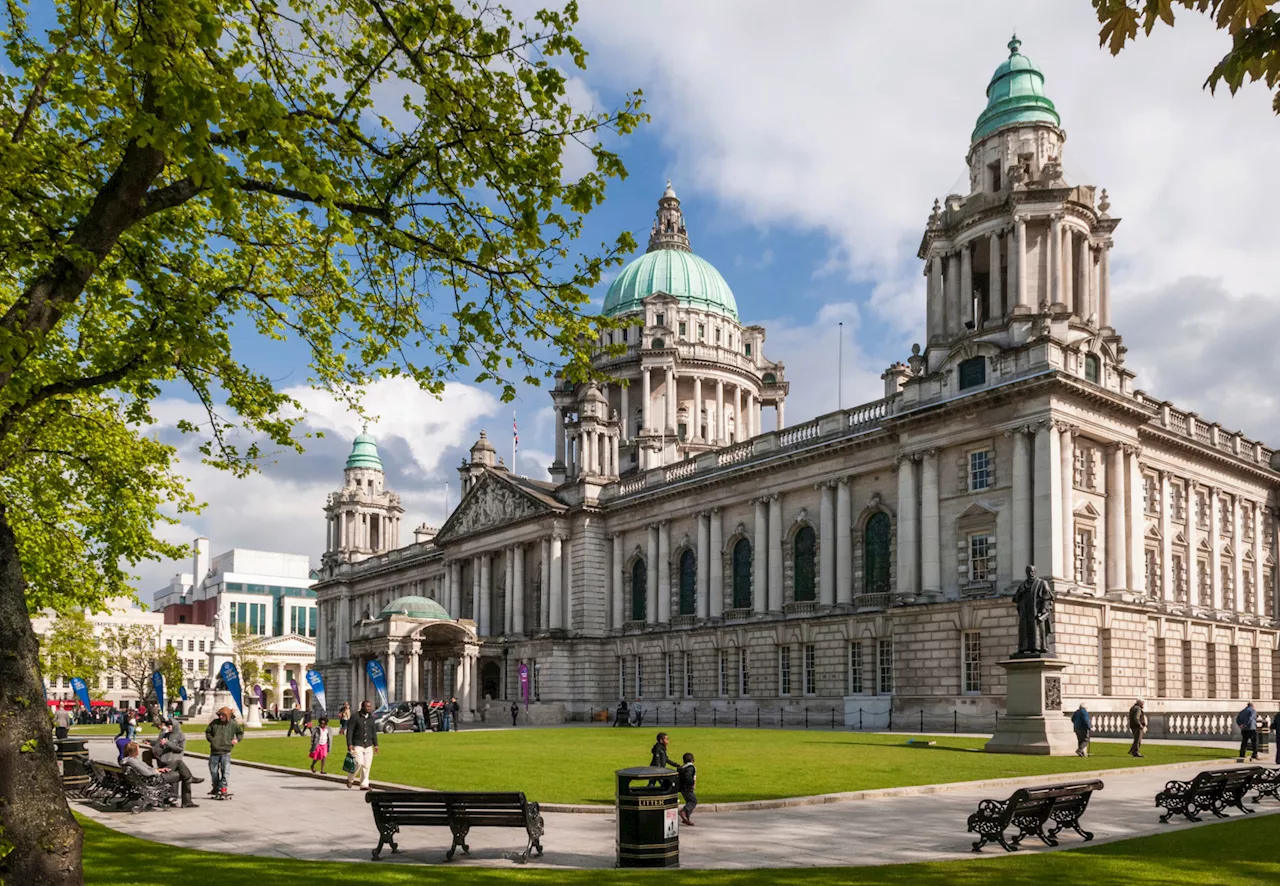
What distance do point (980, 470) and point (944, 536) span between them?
3151 millimetres

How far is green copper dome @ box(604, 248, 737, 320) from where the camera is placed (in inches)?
3578

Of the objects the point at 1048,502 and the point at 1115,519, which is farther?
the point at 1115,519

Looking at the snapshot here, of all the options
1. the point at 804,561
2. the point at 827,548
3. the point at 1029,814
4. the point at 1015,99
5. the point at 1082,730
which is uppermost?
the point at 1015,99

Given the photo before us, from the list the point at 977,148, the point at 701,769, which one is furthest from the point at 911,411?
the point at 701,769

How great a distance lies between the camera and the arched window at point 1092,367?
45.8m

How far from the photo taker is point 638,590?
6788 cm

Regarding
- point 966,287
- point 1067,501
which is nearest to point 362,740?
point 1067,501

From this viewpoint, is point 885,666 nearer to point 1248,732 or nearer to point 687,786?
point 1248,732

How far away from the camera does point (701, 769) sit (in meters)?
26.1

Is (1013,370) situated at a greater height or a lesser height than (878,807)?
greater

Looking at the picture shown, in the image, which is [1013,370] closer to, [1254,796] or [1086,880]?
[1254,796]

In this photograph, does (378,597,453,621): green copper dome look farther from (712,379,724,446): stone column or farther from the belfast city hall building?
(712,379,724,446): stone column

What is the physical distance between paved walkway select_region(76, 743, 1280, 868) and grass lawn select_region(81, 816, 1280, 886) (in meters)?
0.66

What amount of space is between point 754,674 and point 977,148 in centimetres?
2783
